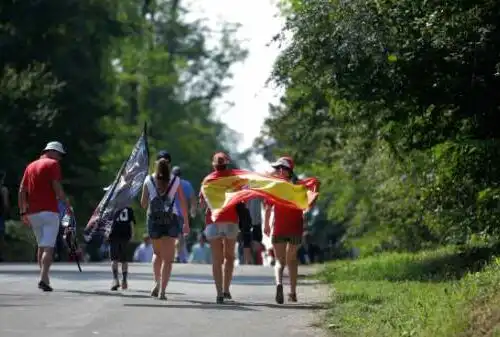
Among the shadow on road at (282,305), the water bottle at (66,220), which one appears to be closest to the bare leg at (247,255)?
the water bottle at (66,220)

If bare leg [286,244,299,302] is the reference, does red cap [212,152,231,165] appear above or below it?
above

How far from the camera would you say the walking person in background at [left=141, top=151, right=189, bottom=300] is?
59.6 feet

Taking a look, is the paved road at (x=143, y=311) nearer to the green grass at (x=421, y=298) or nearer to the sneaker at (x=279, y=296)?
the sneaker at (x=279, y=296)

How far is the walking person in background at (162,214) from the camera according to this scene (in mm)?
18172

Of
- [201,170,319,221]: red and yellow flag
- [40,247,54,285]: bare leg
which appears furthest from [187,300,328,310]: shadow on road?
[40,247,54,285]: bare leg

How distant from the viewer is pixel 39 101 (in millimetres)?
44250

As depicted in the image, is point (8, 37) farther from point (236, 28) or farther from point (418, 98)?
point (236, 28)

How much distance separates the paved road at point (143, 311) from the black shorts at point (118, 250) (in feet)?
1.49

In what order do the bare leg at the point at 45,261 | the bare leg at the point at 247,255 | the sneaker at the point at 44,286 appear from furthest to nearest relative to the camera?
the bare leg at the point at 247,255 < the sneaker at the point at 44,286 < the bare leg at the point at 45,261

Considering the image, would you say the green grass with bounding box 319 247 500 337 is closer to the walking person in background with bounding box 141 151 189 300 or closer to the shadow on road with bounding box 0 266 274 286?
the shadow on road with bounding box 0 266 274 286

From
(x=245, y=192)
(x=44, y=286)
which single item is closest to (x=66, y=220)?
(x=44, y=286)

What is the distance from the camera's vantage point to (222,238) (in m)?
18.3

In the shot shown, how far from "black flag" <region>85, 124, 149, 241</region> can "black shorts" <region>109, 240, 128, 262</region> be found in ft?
1.60

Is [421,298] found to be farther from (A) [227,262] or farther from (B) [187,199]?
(B) [187,199]
